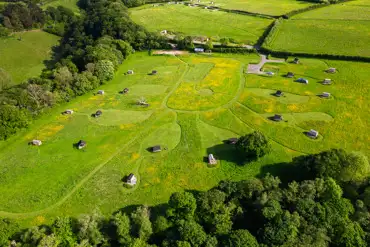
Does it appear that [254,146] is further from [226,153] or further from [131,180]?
[131,180]

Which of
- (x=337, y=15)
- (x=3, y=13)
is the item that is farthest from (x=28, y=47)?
(x=337, y=15)

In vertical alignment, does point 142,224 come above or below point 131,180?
above

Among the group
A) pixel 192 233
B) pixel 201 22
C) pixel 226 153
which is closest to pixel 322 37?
pixel 201 22

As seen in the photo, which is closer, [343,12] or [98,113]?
[98,113]

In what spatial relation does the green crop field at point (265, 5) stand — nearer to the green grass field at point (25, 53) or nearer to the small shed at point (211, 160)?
the green grass field at point (25, 53)

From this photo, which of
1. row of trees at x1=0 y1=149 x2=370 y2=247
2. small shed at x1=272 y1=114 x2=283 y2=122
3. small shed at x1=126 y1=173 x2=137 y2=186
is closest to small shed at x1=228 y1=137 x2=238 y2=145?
small shed at x1=272 y1=114 x2=283 y2=122

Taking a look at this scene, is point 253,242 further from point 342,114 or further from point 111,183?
point 342,114
